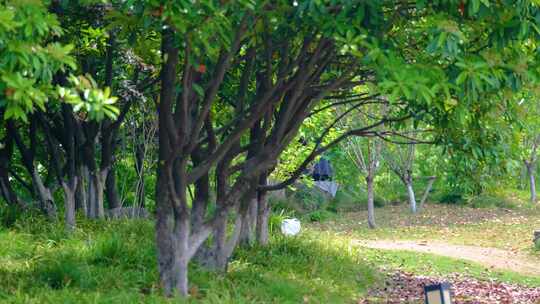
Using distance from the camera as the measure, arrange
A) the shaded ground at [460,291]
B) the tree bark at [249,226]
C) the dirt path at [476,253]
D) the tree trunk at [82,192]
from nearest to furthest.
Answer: the shaded ground at [460,291]
the tree bark at [249,226]
the tree trunk at [82,192]
the dirt path at [476,253]

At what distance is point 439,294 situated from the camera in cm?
734

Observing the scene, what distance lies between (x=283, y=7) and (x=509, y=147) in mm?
4003

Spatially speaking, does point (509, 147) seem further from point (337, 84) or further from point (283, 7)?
point (283, 7)

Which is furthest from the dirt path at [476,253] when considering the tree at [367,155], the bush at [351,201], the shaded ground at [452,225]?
the bush at [351,201]

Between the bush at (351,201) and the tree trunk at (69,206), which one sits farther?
the bush at (351,201)

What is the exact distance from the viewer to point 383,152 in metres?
27.1

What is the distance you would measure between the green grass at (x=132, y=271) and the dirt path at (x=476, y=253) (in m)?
4.41

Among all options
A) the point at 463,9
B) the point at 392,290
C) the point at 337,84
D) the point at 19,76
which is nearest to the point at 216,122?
the point at 392,290

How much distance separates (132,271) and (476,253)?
11.5 meters

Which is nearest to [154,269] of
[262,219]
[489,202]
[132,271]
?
[132,271]

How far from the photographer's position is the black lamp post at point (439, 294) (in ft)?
23.9

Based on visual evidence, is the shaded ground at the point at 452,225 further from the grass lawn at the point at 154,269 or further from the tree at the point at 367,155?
the grass lawn at the point at 154,269

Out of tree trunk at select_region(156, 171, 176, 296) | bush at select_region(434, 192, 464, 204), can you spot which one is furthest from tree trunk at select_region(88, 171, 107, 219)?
bush at select_region(434, 192, 464, 204)

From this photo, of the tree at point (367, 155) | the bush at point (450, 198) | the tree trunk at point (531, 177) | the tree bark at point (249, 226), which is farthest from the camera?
the tree trunk at point (531, 177)
